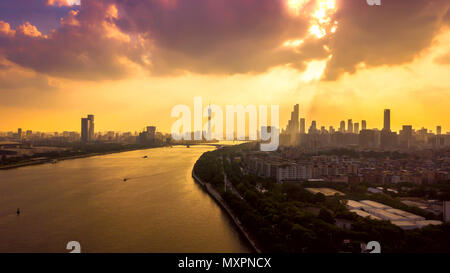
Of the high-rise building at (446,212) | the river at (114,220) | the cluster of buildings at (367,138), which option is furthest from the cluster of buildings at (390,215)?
the cluster of buildings at (367,138)

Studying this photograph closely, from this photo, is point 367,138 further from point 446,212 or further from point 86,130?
point 86,130

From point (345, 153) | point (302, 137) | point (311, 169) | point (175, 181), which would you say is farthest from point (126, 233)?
point (302, 137)

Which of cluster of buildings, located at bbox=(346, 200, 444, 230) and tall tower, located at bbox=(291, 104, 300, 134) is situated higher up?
tall tower, located at bbox=(291, 104, 300, 134)

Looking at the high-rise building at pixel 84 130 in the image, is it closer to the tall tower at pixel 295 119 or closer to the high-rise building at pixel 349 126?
the tall tower at pixel 295 119

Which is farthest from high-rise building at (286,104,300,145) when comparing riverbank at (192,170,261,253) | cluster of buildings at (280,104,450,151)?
riverbank at (192,170,261,253)

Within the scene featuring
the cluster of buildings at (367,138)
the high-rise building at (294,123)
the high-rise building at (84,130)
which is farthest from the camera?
the high-rise building at (84,130)

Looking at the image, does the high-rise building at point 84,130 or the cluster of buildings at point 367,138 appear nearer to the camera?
the cluster of buildings at point 367,138

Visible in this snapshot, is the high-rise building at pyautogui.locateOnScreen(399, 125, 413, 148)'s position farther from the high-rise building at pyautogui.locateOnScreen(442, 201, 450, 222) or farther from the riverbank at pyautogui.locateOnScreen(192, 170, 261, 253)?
the high-rise building at pyautogui.locateOnScreen(442, 201, 450, 222)
